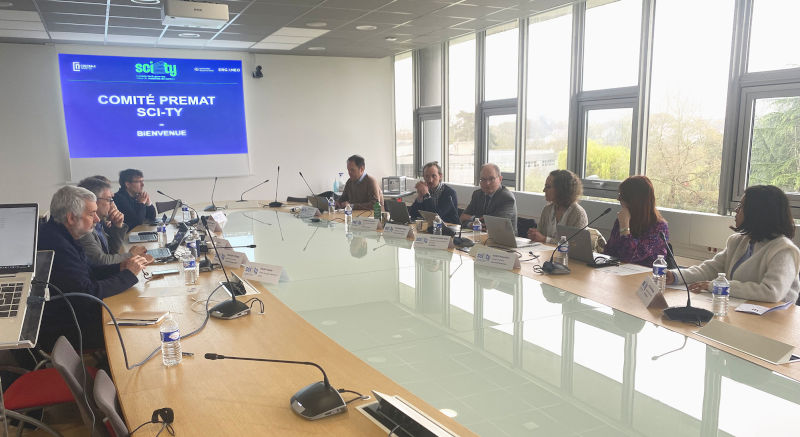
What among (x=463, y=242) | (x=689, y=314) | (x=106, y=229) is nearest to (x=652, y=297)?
(x=689, y=314)

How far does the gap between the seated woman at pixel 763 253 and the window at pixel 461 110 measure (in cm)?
508

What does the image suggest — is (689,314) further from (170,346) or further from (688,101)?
(688,101)

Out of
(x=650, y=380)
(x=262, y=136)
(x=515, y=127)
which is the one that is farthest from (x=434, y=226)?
(x=262, y=136)

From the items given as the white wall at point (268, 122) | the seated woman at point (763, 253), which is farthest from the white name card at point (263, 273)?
the white wall at point (268, 122)

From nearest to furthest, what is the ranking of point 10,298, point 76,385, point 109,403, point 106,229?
point 109,403
point 76,385
point 10,298
point 106,229

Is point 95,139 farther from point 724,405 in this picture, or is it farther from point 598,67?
point 724,405

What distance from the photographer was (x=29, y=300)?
6.15ft

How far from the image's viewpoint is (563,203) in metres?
4.05

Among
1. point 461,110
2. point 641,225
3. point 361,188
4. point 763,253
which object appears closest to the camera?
point 763,253

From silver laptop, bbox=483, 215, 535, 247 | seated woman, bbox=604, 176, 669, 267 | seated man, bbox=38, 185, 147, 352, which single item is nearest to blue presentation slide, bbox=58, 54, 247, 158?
seated man, bbox=38, 185, 147, 352

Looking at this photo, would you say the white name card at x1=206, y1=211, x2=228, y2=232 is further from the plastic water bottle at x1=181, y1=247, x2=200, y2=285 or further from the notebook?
the notebook

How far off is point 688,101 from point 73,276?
190 inches

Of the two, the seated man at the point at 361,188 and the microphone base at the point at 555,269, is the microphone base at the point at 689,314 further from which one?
the seated man at the point at 361,188

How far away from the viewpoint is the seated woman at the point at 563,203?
395 centimetres
